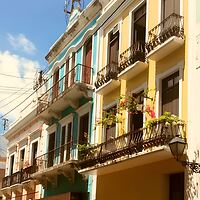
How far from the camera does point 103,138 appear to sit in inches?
602

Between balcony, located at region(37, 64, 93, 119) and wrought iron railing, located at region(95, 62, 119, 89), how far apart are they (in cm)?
93

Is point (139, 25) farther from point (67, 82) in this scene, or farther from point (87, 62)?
point (67, 82)

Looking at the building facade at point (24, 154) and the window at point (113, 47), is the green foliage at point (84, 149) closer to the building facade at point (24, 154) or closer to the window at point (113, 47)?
the window at point (113, 47)

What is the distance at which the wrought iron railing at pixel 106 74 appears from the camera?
48.9 feet

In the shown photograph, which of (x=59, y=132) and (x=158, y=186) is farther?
(x=59, y=132)

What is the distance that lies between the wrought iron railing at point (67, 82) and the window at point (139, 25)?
10.2ft

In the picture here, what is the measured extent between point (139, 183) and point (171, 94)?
314cm

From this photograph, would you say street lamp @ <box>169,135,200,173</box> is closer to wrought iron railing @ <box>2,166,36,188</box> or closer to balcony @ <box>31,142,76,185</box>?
balcony @ <box>31,142,76,185</box>

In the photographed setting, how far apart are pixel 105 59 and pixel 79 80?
5.45ft

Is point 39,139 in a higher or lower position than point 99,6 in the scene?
lower

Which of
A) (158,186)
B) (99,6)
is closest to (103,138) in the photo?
(158,186)

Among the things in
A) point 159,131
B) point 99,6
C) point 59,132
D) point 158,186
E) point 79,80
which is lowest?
point 158,186

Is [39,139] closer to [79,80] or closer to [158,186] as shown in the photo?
[79,80]

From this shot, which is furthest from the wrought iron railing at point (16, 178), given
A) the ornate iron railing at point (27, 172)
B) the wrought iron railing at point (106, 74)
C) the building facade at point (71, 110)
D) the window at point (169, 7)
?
the window at point (169, 7)
